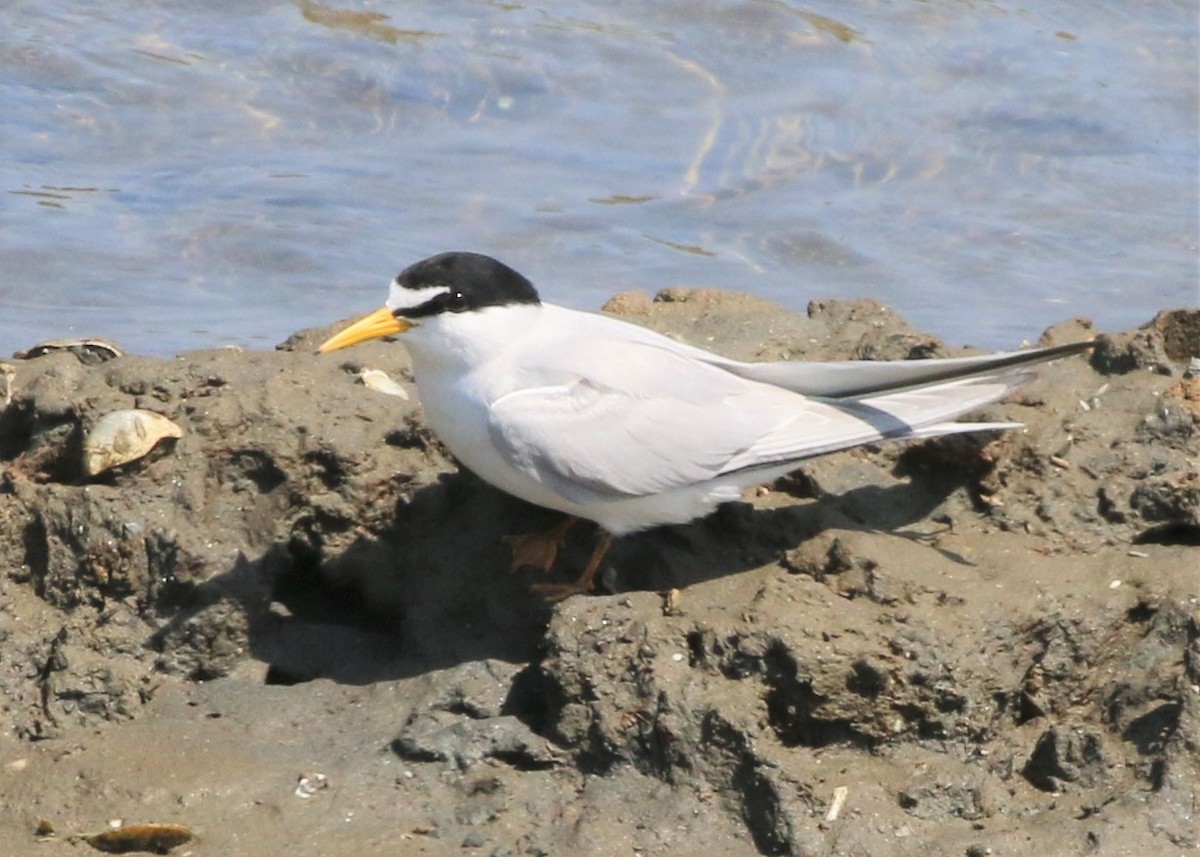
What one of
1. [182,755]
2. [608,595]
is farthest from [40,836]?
[608,595]

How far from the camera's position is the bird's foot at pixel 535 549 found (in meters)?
5.12

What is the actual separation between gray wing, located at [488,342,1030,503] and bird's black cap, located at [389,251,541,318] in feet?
1.16

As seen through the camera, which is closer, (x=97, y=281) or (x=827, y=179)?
(x=97, y=281)

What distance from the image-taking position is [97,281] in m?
8.70

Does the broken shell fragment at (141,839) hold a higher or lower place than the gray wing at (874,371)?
lower

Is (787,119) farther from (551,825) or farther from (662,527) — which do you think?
(551,825)

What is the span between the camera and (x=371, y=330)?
5047mm

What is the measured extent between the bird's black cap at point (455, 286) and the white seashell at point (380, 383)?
610 mm

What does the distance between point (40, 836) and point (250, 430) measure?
141 centimetres

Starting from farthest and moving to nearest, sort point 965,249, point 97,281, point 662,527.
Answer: point 965,249 < point 97,281 < point 662,527

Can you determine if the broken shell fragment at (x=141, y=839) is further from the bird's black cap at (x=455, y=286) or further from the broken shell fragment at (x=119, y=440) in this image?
the bird's black cap at (x=455, y=286)

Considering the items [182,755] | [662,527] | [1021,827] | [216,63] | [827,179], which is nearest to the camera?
[1021,827]

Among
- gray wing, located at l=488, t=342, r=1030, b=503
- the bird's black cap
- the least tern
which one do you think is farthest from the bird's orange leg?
the bird's black cap

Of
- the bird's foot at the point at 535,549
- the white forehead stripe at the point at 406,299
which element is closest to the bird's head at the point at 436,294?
the white forehead stripe at the point at 406,299
